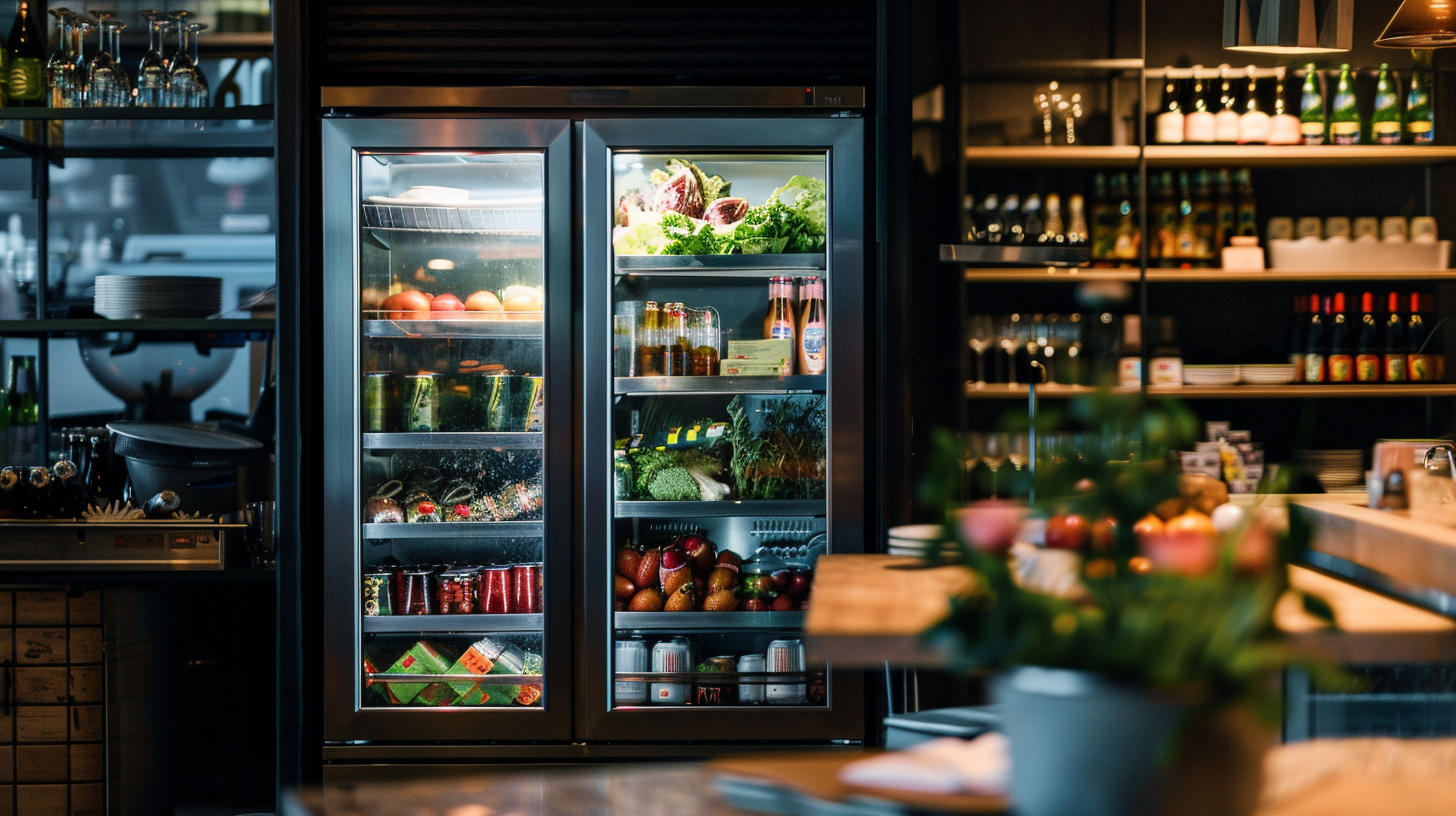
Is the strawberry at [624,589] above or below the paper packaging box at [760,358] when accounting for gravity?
below

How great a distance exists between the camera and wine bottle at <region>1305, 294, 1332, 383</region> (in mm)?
3738

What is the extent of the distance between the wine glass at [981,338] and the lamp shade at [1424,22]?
1314mm

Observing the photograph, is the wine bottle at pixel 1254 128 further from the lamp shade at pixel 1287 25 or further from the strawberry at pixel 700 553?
the strawberry at pixel 700 553

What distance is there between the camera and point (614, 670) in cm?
312

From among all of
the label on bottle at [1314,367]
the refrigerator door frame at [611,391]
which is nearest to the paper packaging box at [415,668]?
the refrigerator door frame at [611,391]

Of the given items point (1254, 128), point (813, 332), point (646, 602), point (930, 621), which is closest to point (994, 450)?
point (813, 332)

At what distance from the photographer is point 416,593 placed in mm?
3234

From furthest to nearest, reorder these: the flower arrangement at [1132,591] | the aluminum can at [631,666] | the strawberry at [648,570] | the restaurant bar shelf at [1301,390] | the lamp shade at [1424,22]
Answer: the restaurant bar shelf at [1301,390] < the strawberry at [648,570] < the aluminum can at [631,666] < the lamp shade at [1424,22] < the flower arrangement at [1132,591]

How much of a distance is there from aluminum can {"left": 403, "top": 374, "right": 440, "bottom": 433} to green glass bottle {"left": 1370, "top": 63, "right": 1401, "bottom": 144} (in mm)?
3201

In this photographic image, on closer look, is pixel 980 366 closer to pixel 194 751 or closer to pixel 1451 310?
pixel 1451 310

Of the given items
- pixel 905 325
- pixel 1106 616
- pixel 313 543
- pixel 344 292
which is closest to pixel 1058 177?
pixel 905 325

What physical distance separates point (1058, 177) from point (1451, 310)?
1482 mm

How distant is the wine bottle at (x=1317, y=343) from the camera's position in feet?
12.3

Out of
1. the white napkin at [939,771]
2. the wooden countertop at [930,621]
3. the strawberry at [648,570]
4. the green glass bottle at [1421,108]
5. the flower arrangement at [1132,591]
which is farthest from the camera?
the green glass bottle at [1421,108]
